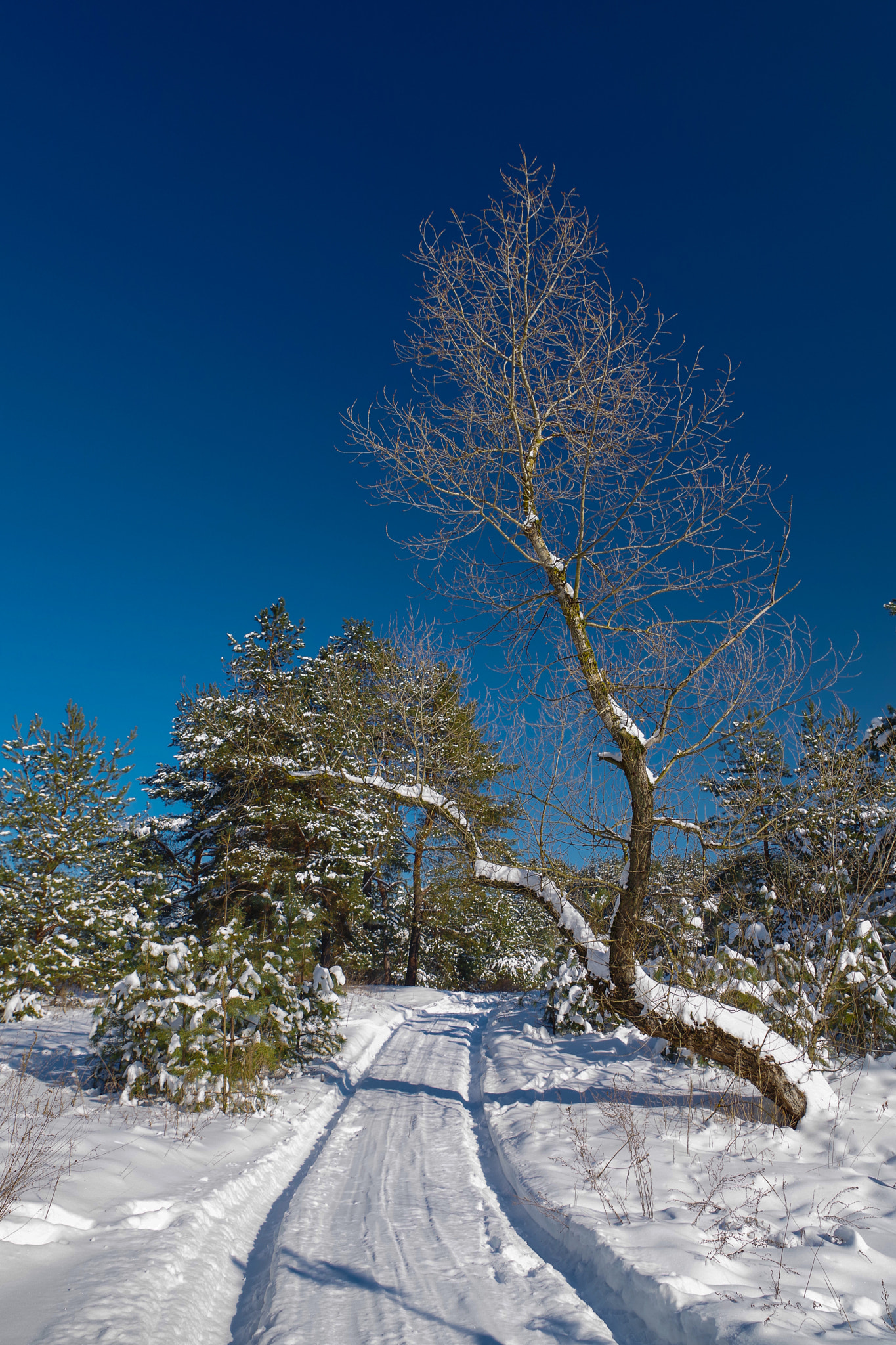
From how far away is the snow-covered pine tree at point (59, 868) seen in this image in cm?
1261

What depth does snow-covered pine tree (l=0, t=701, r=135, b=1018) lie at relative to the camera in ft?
41.4

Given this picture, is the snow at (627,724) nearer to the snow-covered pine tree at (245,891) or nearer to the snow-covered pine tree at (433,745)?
the snow-covered pine tree at (433,745)

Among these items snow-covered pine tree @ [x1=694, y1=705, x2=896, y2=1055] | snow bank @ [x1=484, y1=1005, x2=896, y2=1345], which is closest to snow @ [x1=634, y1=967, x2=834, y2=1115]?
snow bank @ [x1=484, y1=1005, x2=896, y2=1345]

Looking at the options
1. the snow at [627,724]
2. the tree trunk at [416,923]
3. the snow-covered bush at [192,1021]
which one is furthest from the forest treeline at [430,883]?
the tree trunk at [416,923]

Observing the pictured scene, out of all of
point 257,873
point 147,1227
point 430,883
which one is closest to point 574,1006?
point 430,883

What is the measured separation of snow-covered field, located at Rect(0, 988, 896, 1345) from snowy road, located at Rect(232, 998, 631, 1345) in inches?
0.6

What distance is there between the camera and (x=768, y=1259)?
3184 mm

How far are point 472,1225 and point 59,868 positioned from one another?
13052 millimetres

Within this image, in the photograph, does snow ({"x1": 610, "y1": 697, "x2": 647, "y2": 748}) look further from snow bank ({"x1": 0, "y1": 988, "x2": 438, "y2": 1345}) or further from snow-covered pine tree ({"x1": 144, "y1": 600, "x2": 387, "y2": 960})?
snow-covered pine tree ({"x1": 144, "y1": 600, "x2": 387, "y2": 960})

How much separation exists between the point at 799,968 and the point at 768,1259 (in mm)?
3925

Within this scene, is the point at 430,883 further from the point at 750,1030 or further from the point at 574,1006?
the point at 750,1030

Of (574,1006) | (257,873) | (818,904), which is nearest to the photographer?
(818,904)

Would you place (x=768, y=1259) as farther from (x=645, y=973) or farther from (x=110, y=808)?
(x=110, y=808)

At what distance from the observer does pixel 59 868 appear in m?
13.9
